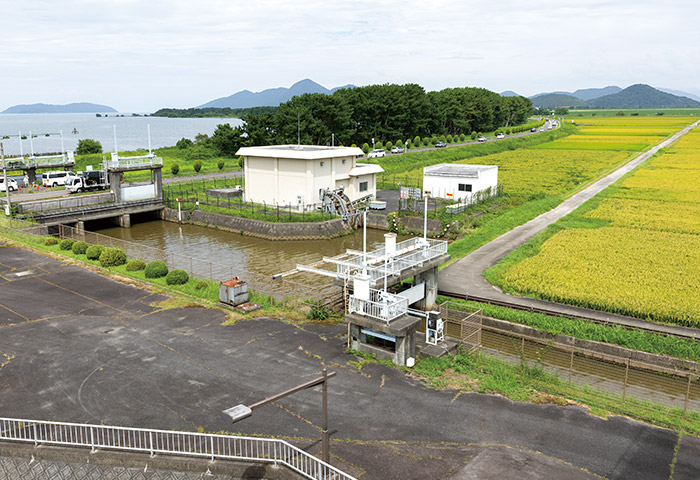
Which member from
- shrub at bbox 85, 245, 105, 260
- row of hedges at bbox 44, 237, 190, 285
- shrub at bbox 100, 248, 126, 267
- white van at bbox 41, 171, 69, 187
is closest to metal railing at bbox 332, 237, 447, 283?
row of hedges at bbox 44, 237, 190, 285

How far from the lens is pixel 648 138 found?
138 metres

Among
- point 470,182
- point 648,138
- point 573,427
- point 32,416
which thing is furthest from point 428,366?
point 648,138

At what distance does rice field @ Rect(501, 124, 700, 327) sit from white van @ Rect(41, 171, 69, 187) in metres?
53.4

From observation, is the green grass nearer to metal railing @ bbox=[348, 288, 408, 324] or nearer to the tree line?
metal railing @ bbox=[348, 288, 408, 324]

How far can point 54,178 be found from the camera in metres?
61.6

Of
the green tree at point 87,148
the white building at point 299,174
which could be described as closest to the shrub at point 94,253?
the white building at point 299,174

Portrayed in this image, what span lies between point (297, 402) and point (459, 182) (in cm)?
4278

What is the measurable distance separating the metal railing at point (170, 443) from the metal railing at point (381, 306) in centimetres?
684

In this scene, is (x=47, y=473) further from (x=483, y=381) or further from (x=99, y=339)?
(x=483, y=381)

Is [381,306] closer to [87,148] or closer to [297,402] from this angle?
[297,402]

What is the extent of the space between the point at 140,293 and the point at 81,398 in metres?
11.5

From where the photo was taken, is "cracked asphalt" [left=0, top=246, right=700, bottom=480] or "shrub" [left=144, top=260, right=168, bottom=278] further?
"shrub" [left=144, top=260, right=168, bottom=278]

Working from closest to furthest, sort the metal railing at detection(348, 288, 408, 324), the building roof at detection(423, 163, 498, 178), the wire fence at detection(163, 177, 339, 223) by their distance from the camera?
the metal railing at detection(348, 288, 408, 324) < the wire fence at detection(163, 177, 339, 223) < the building roof at detection(423, 163, 498, 178)

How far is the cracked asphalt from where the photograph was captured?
560 inches
